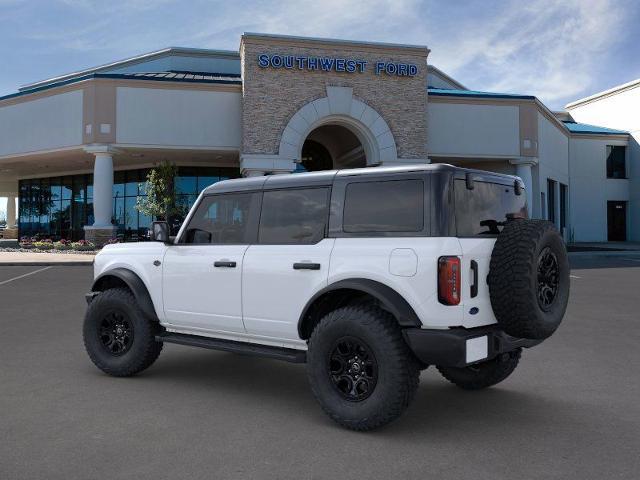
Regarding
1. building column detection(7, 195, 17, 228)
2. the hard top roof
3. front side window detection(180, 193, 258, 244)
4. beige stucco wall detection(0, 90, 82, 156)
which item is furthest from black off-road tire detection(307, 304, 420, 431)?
building column detection(7, 195, 17, 228)

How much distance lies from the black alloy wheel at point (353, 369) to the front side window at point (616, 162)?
4527 centimetres

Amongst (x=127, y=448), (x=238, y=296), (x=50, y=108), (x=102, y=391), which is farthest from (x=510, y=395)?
(x=50, y=108)

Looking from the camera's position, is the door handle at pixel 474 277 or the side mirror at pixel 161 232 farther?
the side mirror at pixel 161 232

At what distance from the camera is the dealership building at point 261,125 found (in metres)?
28.2

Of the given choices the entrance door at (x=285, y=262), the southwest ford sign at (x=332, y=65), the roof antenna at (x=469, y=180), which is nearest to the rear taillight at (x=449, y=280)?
the roof antenna at (x=469, y=180)

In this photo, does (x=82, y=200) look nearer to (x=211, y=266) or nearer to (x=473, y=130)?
(x=473, y=130)

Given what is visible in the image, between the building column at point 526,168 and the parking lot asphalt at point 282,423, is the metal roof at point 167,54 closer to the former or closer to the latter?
the building column at point 526,168

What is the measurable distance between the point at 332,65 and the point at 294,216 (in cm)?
2465

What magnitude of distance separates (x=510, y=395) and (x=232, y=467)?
2.85m

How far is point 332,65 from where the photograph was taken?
2836 cm

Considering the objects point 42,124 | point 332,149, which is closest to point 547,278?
point 42,124

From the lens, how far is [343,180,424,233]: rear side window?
4449mm

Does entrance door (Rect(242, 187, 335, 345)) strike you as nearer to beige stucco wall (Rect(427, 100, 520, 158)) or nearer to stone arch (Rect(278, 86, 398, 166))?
stone arch (Rect(278, 86, 398, 166))

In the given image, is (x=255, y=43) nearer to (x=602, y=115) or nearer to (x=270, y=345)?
Answer: (x=270, y=345)
